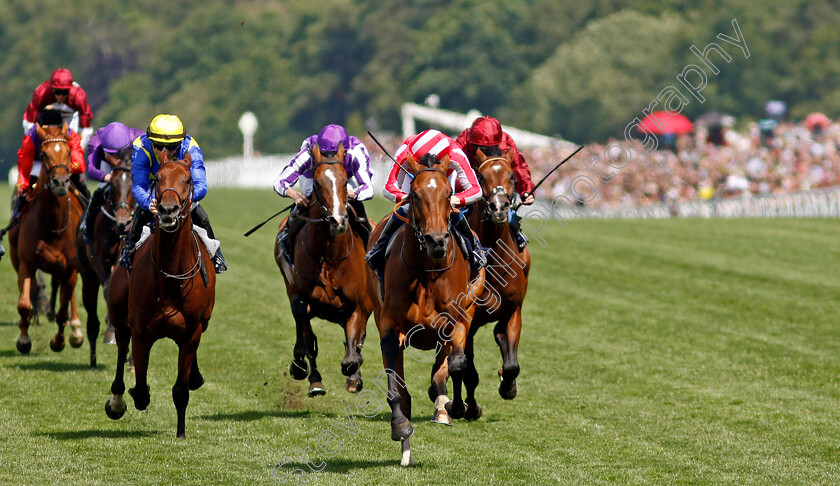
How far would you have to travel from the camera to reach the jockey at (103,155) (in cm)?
1117

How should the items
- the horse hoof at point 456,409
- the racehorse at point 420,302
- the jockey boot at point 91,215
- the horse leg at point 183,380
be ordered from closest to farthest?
the racehorse at point 420,302, the horse leg at point 183,380, the horse hoof at point 456,409, the jockey boot at point 91,215

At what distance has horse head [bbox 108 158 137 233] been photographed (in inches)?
430

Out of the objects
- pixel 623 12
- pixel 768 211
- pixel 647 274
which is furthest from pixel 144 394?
pixel 623 12

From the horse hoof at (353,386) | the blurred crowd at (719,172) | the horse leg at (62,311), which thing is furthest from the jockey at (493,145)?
the blurred crowd at (719,172)

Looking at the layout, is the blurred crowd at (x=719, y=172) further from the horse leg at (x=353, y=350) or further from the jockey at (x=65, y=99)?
the horse leg at (x=353, y=350)

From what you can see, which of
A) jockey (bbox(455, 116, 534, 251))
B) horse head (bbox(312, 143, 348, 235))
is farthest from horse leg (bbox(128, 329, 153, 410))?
jockey (bbox(455, 116, 534, 251))

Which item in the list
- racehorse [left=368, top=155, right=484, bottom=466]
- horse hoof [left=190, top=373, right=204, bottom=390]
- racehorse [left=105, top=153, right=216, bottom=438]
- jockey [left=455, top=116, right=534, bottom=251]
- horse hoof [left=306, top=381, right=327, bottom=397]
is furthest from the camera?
horse hoof [left=306, top=381, right=327, bottom=397]

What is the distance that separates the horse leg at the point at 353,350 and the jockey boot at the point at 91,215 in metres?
2.87

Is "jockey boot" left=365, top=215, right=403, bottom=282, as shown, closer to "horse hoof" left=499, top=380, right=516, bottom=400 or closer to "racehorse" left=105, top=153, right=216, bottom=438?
"racehorse" left=105, top=153, right=216, bottom=438

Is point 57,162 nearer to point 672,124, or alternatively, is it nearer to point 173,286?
point 173,286

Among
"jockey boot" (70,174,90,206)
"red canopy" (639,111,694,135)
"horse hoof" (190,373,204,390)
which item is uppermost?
"red canopy" (639,111,694,135)

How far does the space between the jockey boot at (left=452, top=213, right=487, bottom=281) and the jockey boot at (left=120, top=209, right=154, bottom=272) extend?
2296 millimetres

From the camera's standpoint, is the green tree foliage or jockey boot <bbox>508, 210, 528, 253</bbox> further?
the green tree foliage

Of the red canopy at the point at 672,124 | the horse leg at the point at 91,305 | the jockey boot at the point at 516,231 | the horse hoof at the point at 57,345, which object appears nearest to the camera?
the jockey boot at the point at 516,231
